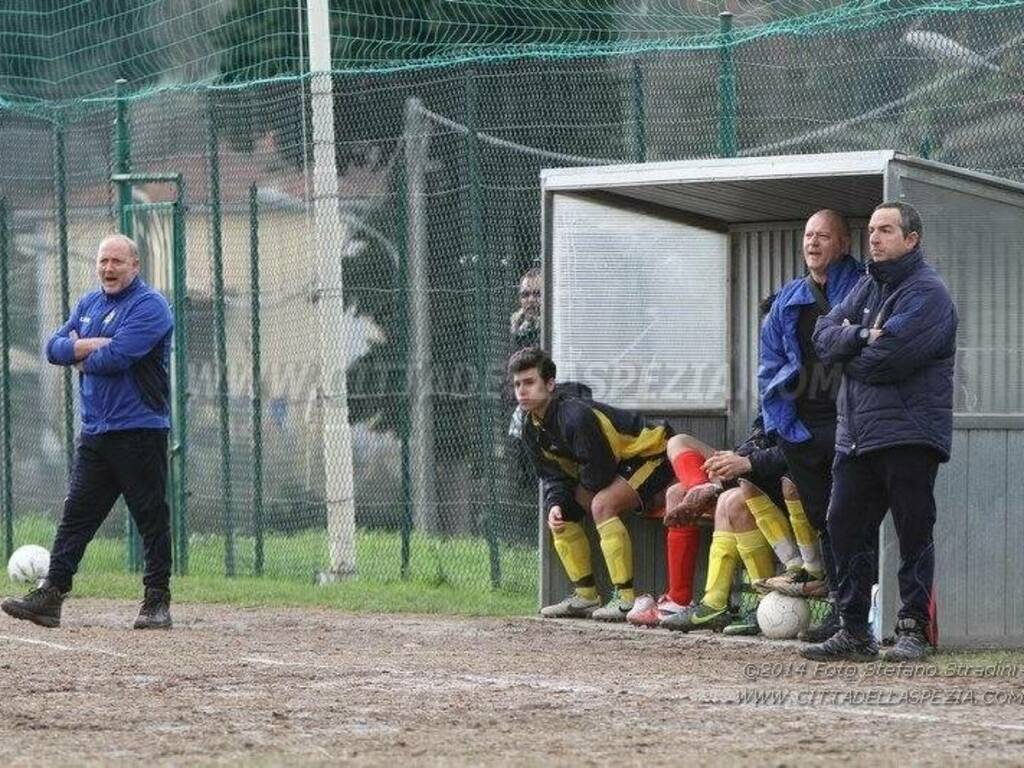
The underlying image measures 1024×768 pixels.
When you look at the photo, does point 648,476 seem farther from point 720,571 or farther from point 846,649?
point 846,649

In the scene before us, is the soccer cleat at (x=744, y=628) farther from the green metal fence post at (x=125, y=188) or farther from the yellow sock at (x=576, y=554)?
the green metal fence post at (x=125, y=188)

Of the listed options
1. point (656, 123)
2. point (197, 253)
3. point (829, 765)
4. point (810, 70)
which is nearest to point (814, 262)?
point (810, 70)

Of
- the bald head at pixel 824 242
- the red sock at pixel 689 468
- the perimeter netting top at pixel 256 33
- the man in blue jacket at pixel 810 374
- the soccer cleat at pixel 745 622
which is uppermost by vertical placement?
the perimeter netting top at pixel 256 33

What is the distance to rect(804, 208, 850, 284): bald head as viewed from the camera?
10562 mm

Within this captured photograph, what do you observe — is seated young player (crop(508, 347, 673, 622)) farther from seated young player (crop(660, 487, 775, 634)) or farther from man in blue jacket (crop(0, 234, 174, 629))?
man in blue jacket (crop(0, 234, 174, 629))

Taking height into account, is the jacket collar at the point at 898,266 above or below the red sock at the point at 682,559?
above

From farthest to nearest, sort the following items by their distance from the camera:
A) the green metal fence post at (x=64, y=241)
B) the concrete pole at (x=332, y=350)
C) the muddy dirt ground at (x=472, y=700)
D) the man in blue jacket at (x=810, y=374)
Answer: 1. the green metal fence post at (x=64, y=241)
2. the concrete pole at (x=332, y=350)
3. the man in blue jacket at (x=810, y=374)
4. the muddy dirt ground at (x=472, y=700)

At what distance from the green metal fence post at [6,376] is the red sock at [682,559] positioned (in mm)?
6648

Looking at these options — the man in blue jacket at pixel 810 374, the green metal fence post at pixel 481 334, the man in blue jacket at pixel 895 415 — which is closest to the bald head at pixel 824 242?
the man in blue jacket at pixel 810 374

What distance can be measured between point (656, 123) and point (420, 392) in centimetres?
257

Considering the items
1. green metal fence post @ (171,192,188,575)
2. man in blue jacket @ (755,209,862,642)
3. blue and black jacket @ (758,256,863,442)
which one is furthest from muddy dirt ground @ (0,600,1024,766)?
green metal fence post @ (171,192,188,575)

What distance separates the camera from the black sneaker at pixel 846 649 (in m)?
9.87

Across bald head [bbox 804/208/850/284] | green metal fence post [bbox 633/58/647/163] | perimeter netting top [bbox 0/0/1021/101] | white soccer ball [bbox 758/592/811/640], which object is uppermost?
perimeter netting top [bbox 0/0/1021/101]

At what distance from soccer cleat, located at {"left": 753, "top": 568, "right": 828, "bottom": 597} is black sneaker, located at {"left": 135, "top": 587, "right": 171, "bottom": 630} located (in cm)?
313
